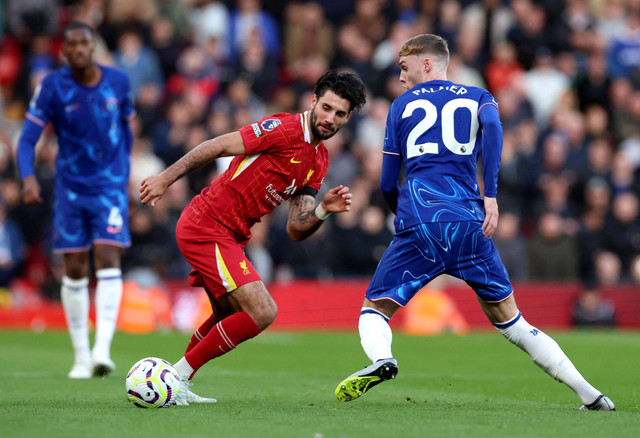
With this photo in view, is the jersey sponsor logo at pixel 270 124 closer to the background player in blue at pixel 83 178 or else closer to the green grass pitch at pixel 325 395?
the green grass pitch at pixel 325 395

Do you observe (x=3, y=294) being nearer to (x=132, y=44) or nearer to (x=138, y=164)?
(x=138, y=164)

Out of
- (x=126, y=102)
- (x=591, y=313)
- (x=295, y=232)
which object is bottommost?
(x=591, y=313)

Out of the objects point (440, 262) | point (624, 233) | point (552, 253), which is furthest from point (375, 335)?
point (624, 233)

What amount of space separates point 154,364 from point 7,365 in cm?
396

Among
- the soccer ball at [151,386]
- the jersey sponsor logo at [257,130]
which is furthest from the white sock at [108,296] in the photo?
the jersey sponsor logo at [257,130]

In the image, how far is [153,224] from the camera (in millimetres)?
16141

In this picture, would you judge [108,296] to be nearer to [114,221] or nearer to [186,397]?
[114,221]

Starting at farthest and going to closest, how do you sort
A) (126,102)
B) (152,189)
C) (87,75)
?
(126,102)
(87,75)
(152,189)

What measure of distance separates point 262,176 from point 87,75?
3068mm

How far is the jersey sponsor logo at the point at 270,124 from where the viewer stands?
6.68m

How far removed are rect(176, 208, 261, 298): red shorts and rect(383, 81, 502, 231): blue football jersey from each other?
3.56ft

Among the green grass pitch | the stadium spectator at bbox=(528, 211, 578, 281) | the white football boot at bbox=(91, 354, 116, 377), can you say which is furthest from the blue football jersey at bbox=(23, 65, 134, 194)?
the stadium spectator at bbox=(528, 211, 578, 281)

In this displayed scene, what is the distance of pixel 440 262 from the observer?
6.33 meters

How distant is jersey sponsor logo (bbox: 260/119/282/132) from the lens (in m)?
6.68
